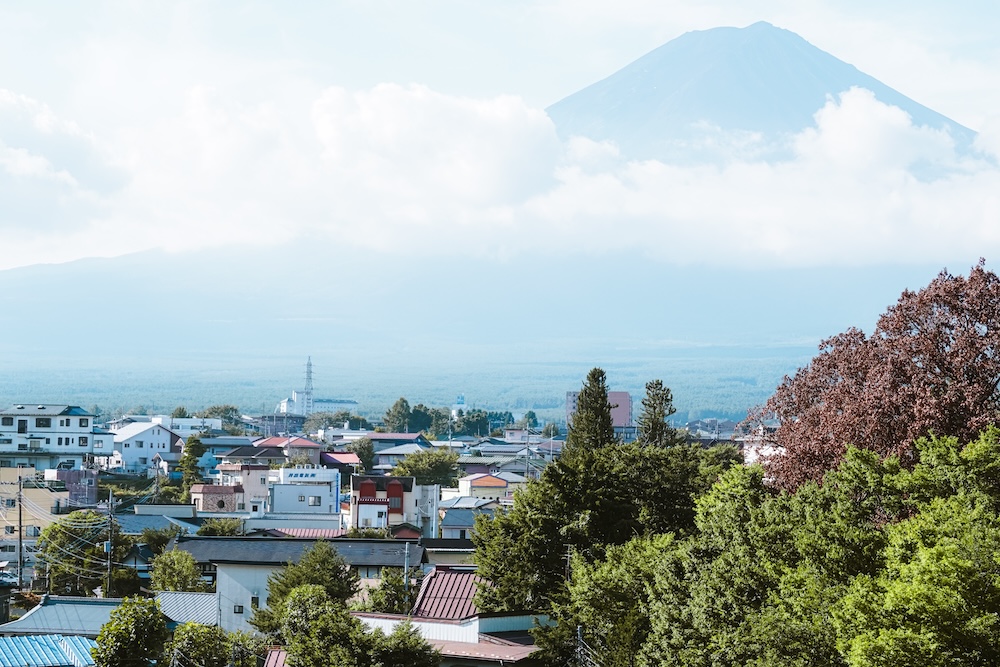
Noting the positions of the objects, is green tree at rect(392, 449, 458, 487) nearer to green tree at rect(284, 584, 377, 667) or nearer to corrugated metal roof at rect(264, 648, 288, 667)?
corrugated metal roof at rect(264, 648, 288, 667)

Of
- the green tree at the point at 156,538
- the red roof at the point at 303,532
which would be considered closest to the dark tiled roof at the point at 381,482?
the red roof at the point at 303,532

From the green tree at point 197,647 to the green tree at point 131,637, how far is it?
51.1 inches

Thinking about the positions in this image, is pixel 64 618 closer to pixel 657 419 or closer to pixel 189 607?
pixel 189 607

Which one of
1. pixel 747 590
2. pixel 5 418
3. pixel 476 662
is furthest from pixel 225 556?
pixel 5 418

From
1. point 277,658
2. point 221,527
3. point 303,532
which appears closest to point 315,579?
point 277,658

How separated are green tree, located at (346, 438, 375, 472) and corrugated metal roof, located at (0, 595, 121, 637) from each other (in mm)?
61718

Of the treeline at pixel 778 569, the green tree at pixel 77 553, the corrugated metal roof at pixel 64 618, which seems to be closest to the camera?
the treeline at pixel 778 569

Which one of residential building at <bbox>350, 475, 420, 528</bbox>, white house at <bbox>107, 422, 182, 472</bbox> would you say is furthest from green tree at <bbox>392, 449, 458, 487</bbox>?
white house at <bbox>107, 422, 182, 472</bbox>

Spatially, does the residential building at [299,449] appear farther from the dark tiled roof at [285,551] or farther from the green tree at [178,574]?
the dark tiled roof at [285,551]

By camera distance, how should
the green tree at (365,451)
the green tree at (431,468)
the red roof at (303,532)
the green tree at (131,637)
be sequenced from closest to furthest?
the green tree at (131,637)
the red roof at (303,532)
the green tree at (431,468)
the green tree at (365,451)

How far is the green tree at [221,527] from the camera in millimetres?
Result: 51406

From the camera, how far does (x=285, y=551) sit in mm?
38594

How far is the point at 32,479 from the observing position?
6344 centimetres

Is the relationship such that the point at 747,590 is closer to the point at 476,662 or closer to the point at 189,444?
the point at 476,662
